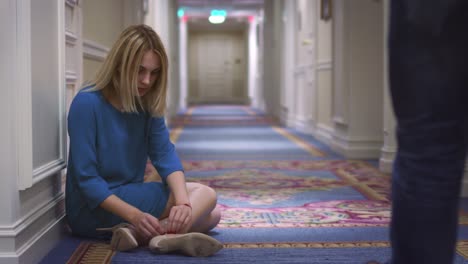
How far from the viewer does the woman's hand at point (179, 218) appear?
2.09 metres

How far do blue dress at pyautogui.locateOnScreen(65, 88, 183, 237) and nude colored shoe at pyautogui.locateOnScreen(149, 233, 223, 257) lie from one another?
0.21 metres

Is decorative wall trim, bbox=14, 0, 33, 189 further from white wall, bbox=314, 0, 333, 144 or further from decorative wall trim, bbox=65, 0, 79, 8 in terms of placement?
white wall, bbox=314, 0, 333, 144

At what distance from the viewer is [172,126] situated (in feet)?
29.7

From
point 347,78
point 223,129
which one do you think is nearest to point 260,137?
point 223,129

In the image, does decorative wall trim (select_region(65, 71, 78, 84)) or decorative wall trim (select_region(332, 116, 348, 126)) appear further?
decorative wall trim (select_region(332, 116, 348, 126))

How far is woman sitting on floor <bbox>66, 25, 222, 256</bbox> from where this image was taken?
206cm

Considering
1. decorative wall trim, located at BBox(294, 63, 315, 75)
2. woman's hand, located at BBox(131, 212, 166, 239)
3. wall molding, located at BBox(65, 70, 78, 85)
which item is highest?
decorative wall trim, located at BBox(294, 63, 315, 75)

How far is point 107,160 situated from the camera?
→ 2.19 meters

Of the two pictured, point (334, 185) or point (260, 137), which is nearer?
point (334, 185)

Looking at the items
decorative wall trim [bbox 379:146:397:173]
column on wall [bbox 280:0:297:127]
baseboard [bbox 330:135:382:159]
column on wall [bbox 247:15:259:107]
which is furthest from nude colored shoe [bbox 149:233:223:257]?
column on wall [bbox 247:15:259:107]

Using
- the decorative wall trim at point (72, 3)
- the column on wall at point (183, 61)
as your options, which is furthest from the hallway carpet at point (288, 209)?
the column on wall at point (183, 61)

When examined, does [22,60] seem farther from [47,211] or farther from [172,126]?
[172,126]

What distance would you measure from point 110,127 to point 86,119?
0.10 metres

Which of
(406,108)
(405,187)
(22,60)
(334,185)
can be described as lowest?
(334,185)
